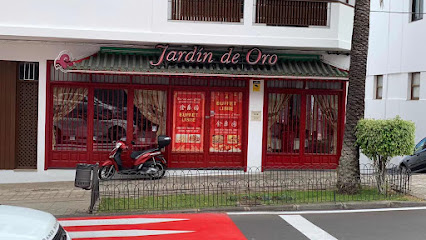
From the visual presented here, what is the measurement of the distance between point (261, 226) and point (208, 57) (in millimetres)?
6033

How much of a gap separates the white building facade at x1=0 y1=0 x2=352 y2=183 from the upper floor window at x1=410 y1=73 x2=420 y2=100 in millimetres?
9761

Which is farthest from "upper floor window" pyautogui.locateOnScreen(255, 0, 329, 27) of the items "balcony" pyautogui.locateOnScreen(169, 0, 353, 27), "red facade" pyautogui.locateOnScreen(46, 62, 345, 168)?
"red facade" pyautogui.locateOnScreen(46, 62, 345, 168)

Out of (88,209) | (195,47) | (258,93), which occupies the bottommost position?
(88,209)

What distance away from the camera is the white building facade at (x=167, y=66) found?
12.6 m

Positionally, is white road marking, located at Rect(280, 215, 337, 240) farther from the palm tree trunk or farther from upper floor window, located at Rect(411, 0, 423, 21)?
upper floor window, located at Rect(411, 0, 423, 21)

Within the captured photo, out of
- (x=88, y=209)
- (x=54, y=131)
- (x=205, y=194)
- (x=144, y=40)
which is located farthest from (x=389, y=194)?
(x=54, y=131)

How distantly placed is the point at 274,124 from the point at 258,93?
1.10m

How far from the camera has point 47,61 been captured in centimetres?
1312

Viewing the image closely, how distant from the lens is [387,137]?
995 centimetres

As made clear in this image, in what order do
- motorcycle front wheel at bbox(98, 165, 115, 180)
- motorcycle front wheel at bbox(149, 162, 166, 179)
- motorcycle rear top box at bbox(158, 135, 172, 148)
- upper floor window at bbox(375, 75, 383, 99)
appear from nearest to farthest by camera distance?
1. motorcycle front wheel at bbox(98, 165, 115, 180)
2. motorcycle front wheel at bbox(149, 162, 166, 179)
3. motorcycle rear top box at bbox(158, 135, 172, 148)
4. upper floor window at bbox(375, 75, 383, 99)

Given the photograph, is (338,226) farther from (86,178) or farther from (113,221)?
(86,178)

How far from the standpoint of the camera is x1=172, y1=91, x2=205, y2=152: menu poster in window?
13.8 m

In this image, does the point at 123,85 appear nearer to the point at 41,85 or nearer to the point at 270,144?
the point at 41,85

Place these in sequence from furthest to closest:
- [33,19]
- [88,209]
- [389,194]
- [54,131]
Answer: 1. [54,131]
2. [33,19]
3. [389,194]
4. [88,209]
